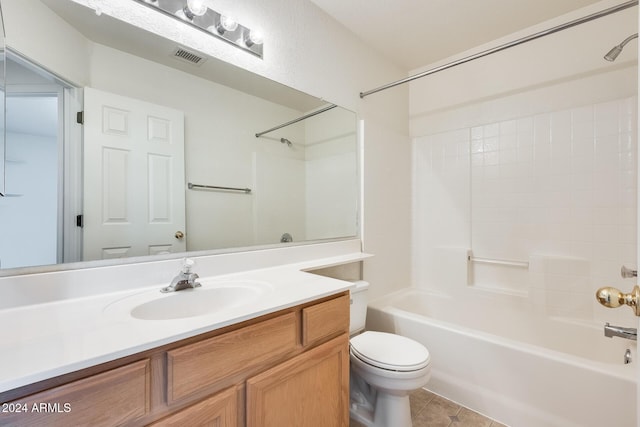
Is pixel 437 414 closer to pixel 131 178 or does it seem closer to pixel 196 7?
pixel 131 178

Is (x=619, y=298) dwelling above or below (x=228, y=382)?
above

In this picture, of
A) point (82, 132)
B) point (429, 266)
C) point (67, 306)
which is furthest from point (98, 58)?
point (429, 266)

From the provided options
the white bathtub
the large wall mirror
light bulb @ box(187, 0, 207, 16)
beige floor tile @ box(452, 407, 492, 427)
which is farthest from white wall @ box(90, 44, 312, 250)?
beige floor tile @ box(452, 407, 492, 427)

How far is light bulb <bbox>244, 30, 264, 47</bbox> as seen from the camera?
4.68ft

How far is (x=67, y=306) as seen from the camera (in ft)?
2.92

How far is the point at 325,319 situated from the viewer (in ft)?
3.50

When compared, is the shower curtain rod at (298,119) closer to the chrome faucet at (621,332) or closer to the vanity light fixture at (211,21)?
the vanity light fixture at (211,21)

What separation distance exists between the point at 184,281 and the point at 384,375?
3.23ft

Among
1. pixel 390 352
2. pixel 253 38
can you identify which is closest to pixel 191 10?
pixel 253 38

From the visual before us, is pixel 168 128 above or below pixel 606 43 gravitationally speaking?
below

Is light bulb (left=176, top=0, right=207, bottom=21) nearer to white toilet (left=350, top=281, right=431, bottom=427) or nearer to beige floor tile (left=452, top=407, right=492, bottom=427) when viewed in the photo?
white toilet (left=350, top=281, right=431, bottom=427)

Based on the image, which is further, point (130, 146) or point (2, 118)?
point (130, 146)

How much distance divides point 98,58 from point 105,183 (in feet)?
1.56

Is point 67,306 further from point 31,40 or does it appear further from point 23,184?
point 31,40
